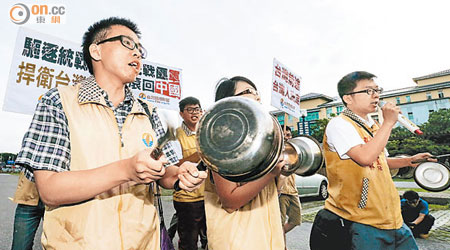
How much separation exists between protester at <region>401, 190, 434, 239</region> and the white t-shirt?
4.74 meters

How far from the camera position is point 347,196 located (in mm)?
2537

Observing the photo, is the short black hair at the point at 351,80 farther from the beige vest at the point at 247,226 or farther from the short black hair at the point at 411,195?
the short black hair at the point at 411,195

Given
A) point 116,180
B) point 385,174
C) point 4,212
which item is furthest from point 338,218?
point 4,212

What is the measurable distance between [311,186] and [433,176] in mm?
8043

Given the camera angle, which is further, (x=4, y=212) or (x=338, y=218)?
(x=4, y=212)

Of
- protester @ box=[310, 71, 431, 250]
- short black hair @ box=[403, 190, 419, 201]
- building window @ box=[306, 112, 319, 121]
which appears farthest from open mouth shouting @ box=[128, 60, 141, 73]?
building window @ box=[306, 112, 319, 121]

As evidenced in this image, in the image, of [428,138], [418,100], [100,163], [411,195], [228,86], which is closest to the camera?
[100,163]

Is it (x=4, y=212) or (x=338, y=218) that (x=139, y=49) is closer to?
(x=338, y=218)

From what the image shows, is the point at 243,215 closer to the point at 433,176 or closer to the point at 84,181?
the point at 84,181

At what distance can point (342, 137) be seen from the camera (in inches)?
102

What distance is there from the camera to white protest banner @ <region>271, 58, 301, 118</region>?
542 cm

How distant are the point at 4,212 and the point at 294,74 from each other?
10.3 meters

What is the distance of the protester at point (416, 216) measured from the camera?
5.85 metres

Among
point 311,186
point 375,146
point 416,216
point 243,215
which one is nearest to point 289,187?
point 375,146
